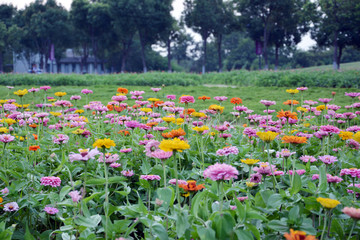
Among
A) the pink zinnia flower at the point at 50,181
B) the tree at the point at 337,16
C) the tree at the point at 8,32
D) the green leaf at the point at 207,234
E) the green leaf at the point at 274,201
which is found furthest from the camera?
the tree at the point at 8,32

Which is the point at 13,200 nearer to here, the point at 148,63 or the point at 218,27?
the point at 218,27

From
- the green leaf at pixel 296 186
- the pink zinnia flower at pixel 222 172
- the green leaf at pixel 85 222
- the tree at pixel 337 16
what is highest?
the tree at pixel 337 16

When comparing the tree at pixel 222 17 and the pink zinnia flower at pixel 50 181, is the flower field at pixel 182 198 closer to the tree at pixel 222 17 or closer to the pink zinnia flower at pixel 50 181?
the pink zinnia flower at pixel 50 181

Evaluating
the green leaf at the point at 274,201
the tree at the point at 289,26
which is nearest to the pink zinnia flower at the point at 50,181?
the green leaf at the point at 274,201

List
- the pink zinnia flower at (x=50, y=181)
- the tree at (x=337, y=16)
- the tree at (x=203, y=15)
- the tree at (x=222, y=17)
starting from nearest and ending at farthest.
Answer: the pink zinnia flower at (x=50, y=181) → the tree at (x=337, y=16) → the tree at (x=203, y=15) → the tree at (x=222, y=17)

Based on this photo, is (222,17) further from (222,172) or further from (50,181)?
(222,172)

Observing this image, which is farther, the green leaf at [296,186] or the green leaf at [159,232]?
the green leaf at [296,186]

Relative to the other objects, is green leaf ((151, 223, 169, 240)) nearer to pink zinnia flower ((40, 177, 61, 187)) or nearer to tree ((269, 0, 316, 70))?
pink zinnia flower ((40, 177, 61, 187))

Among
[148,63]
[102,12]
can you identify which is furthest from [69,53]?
[102,12]

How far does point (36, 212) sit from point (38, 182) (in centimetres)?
28

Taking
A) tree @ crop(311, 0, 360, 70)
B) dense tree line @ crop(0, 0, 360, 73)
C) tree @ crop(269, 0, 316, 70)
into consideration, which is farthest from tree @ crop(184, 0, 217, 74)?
tree @ crop(311, 0, 360, 70)

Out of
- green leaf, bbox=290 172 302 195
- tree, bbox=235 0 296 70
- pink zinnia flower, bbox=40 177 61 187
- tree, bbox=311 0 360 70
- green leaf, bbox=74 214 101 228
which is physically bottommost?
green leaf, bbox=74 214 101 228

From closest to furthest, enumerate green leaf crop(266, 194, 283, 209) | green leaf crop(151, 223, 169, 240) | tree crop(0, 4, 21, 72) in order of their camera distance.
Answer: green leaf crop(151, 223, 169, 240), green leaf crop(266, 194, 283, 209), tree crop(0, 4, 21, 72)

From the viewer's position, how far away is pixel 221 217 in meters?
0.95
